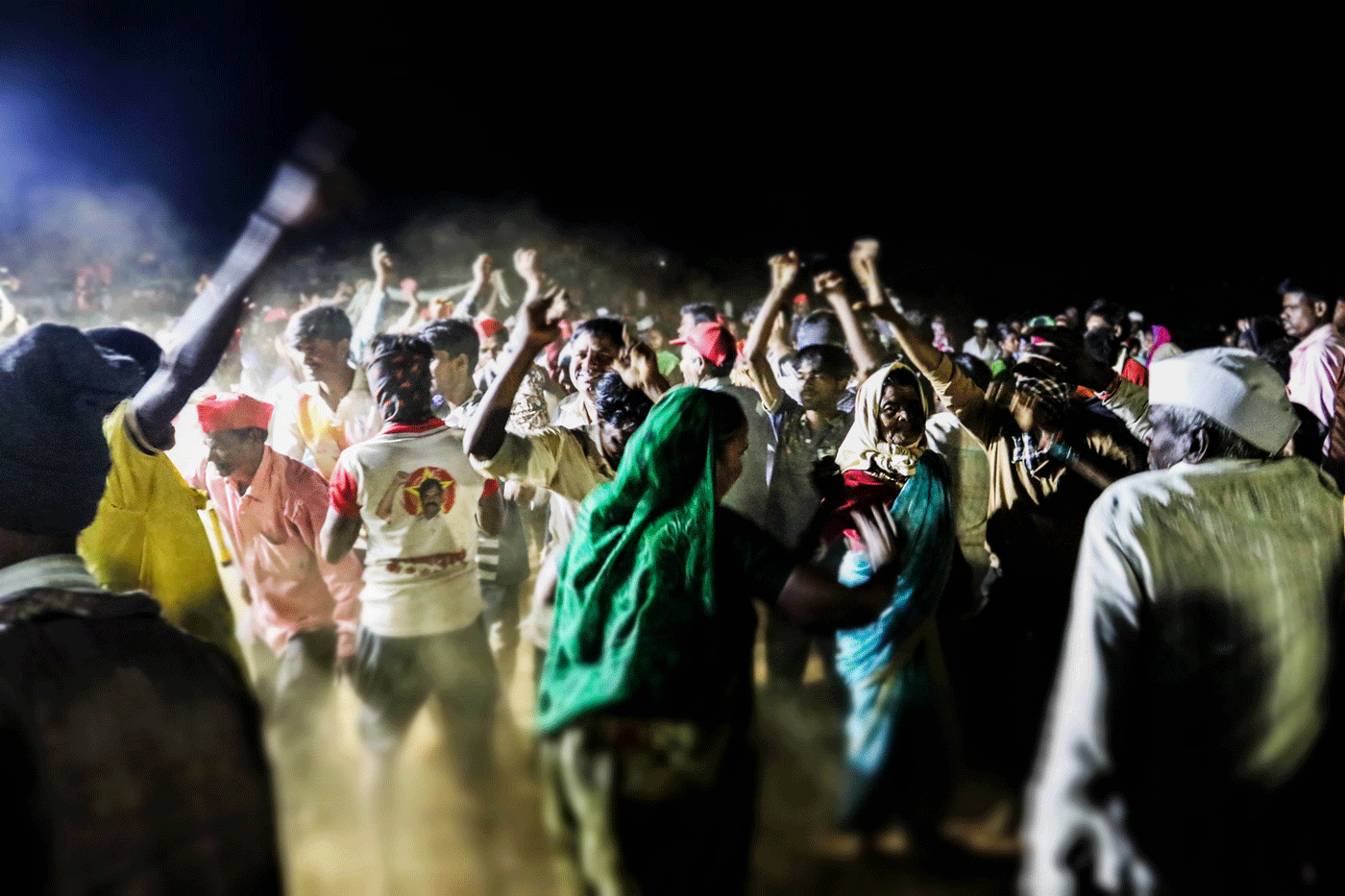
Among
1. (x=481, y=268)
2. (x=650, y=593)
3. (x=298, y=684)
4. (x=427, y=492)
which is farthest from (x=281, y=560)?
(x=650, y=593)

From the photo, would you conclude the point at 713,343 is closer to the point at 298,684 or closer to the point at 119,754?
the point at 298,684

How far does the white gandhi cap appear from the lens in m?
1.97

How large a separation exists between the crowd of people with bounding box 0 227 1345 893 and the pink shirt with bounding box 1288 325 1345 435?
4.34ft

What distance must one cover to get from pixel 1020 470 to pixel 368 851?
2.31 metres

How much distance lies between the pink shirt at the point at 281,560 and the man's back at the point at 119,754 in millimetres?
493

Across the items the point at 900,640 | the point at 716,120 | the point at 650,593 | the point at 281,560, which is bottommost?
the point at 900,640

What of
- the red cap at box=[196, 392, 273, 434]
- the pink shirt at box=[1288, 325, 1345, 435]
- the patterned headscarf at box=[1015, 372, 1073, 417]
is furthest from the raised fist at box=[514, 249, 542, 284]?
the pink shirt at box=[1288, 325, 1345, 435]

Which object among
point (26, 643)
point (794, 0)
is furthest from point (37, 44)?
point (794, 0)

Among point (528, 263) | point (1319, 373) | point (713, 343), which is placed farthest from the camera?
point (1319, 373)

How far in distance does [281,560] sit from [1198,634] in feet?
8.10

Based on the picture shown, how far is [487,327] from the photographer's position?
2.88m

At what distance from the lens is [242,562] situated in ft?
8.06

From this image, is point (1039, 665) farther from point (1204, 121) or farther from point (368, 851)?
point (1204, 121)

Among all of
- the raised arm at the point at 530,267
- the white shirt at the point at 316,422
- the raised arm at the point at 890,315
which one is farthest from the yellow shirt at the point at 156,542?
the raised arm at the point at 890,315
